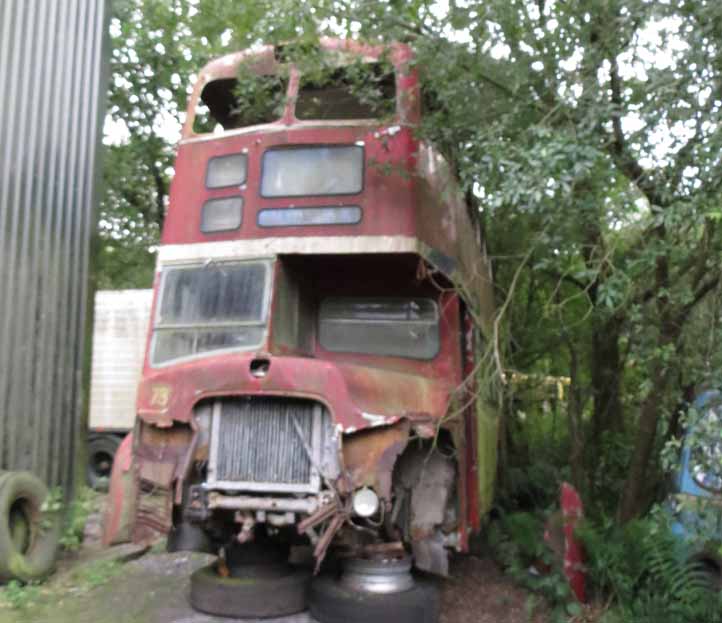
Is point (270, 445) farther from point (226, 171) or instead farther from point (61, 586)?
point (61, 586)

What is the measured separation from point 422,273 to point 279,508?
2127mm

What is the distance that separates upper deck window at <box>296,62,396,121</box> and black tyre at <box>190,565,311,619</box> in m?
3.70

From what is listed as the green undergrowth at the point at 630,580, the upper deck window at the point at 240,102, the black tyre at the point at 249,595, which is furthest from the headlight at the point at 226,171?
the green undergrowth at the point at 630,580

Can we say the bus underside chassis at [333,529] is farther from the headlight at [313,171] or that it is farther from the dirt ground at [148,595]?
the headlight at [313,171]

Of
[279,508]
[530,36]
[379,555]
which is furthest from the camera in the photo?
[530,36]

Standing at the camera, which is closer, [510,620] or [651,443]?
[510,620]

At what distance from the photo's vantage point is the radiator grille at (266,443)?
17.9ft

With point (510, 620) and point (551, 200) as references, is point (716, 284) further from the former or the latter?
point (510, 620)

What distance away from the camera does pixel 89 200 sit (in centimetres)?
900

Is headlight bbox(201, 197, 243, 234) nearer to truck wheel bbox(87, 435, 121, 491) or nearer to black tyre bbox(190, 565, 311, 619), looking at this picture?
black tyre bbox(190, 565, 311, 619)

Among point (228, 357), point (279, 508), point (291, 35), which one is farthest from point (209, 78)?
point (279, 508)

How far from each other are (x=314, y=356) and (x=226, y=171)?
1.67 meters

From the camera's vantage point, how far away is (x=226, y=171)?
266 inches

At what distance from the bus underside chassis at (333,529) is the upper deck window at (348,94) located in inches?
106
